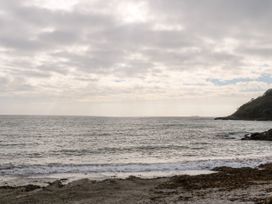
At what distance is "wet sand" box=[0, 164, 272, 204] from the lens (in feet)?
58.0

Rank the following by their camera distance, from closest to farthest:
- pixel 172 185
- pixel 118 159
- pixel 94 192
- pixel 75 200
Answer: pixel 75 200 → pixel 94 192 → pixel 172 185 → pixel 118 159

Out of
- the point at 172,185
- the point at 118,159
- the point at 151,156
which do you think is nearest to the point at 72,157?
the point at 118,159

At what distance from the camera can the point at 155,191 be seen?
66.8 feet

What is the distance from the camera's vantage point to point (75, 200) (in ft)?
59.7

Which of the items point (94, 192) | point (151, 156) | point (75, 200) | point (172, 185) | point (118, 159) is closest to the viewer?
point (75, 200)

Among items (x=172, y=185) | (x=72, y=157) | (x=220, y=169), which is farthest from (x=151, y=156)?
(x=172, y=185)

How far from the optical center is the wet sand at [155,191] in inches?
696

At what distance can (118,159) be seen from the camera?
3825 cm

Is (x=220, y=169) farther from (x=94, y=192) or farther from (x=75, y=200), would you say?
(x=75, y=200)

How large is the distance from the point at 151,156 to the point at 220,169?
12.1m

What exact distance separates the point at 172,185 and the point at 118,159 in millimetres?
16621

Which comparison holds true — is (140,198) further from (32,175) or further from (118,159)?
(118,159)

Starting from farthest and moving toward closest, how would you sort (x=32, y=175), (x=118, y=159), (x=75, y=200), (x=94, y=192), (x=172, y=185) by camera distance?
(x=118, y=159)
(x=32, y=175)
(x=172, y=185)
(x=94, y=192)
(x=75, y=200)

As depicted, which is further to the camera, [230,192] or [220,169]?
[220,169]
